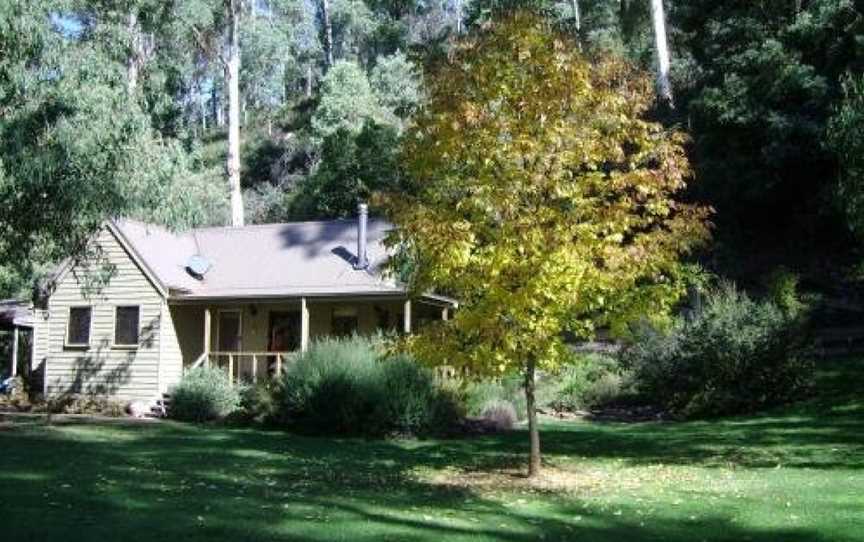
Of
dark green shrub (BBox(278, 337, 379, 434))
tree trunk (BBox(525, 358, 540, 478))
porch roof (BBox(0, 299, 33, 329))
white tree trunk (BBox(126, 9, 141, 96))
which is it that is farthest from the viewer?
porch roof (BBox(0, 299, 33, 329))

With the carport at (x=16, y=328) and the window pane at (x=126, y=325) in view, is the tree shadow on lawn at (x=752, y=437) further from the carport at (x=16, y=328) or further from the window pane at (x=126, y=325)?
the carport at (x=16, y=328)

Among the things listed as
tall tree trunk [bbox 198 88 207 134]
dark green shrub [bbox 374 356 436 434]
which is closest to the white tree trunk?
dark green shrub [bbox 374 356 436 434]

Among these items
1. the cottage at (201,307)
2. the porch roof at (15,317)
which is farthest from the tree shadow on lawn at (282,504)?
the porch roof at (15,317)

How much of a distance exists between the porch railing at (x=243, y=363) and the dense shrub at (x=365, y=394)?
4.32 meters

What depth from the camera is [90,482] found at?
10875 millimetres

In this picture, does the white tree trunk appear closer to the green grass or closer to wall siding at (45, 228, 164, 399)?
the green grass

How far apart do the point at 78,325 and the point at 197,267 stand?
12.6 feet

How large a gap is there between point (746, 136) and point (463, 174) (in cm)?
2278

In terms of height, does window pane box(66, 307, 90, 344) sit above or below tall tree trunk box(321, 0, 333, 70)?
below

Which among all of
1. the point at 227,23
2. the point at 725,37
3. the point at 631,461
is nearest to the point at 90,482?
the point at 631,461

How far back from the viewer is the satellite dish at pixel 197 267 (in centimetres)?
2655

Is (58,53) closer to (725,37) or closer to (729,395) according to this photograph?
(729,395)

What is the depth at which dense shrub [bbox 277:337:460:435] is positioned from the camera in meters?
Result: 18.2

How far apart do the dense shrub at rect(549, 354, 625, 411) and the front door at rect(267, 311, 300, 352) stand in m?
7.58
